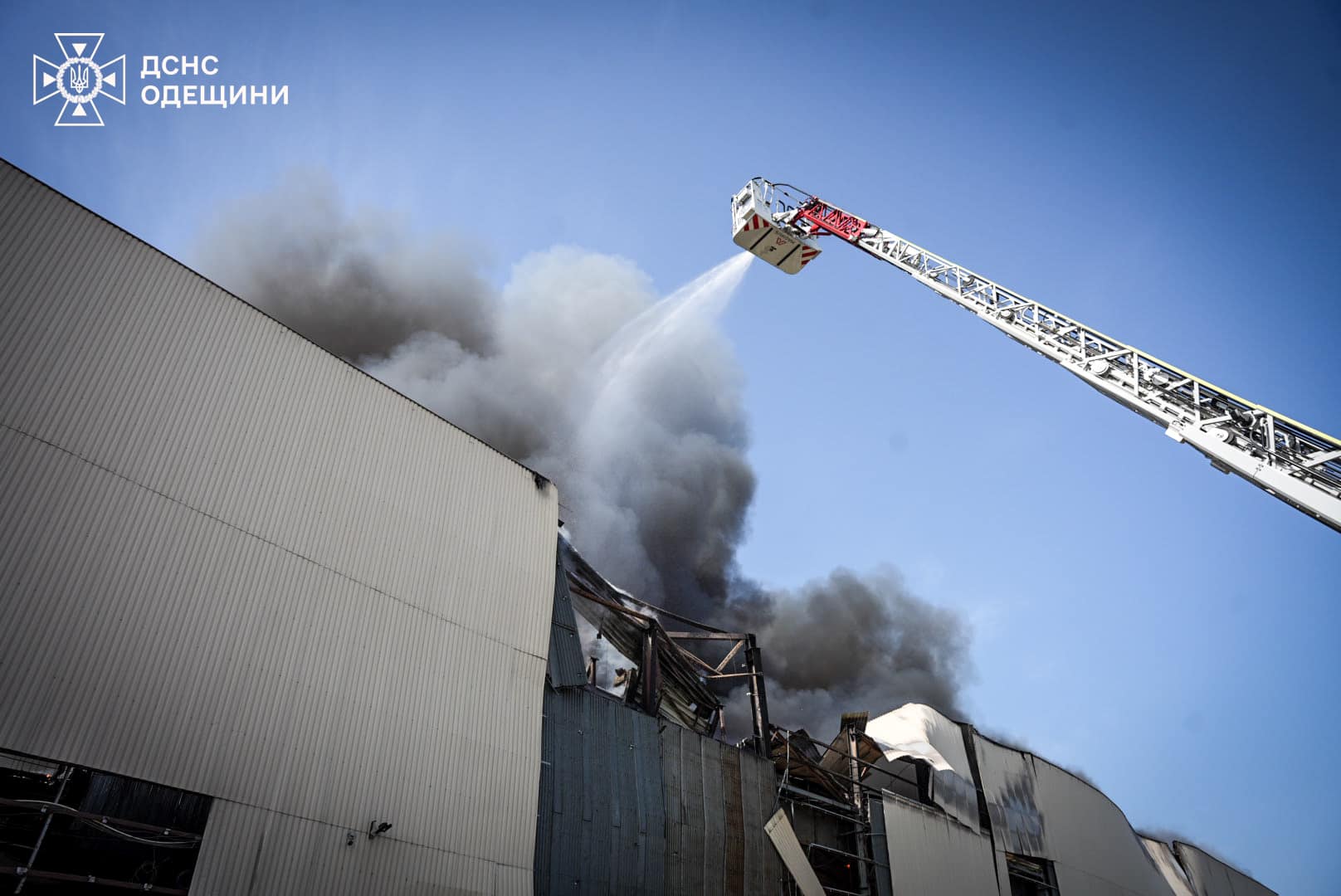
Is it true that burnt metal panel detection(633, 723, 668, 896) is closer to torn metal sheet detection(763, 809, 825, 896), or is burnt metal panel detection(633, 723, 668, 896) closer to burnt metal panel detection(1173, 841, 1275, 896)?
torn metal sheet detection(763, 809, 825, 896)

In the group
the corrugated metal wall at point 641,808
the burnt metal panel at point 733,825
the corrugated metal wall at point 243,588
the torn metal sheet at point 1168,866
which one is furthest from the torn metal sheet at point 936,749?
the torn metal sheet at point 1168,866

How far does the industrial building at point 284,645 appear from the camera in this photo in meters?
14.0

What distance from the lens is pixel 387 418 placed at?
2023cm

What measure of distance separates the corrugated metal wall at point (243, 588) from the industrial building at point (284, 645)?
4 centimetres

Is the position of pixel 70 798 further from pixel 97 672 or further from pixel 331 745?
pixel 331 745

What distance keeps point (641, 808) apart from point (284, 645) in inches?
375

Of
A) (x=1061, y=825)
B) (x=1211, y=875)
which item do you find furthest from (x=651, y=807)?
(x=1211, y=875)

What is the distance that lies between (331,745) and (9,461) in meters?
7.22

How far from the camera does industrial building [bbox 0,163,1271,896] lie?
1404 centimetres

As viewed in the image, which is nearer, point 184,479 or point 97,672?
point 97,672

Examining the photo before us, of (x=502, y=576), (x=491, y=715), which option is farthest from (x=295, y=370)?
(x=491, y=715)

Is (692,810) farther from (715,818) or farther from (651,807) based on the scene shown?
(651,807)

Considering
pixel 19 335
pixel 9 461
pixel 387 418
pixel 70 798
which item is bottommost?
pixel 70 798

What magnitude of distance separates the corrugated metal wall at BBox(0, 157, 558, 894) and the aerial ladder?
1282 cm
